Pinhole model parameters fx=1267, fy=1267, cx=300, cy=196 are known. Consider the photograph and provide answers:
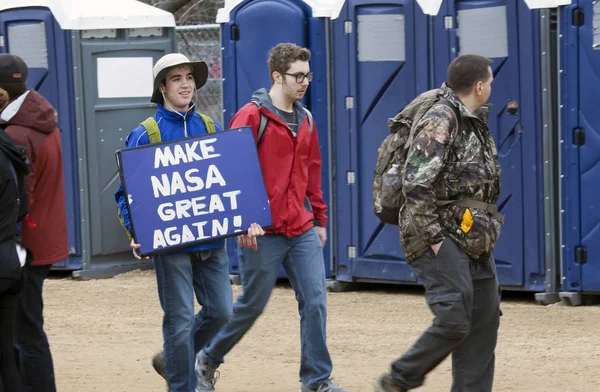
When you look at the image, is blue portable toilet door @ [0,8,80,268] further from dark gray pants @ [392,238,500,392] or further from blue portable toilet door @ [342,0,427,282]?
dark gray pants @ [392,238,500,392]

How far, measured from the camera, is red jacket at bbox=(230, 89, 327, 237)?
622 cm

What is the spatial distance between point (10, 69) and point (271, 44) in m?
4.34

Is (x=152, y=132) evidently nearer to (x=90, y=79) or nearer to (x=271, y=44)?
(x=271, y=44)

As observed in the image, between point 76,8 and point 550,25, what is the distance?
415 cm

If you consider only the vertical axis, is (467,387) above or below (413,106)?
below

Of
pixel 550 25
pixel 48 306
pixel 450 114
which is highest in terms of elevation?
pixel 550 25

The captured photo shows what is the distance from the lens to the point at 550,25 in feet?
28.2

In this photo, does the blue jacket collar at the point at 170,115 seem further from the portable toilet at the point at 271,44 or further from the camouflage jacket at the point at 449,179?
the portable toilet at the point at 271,44

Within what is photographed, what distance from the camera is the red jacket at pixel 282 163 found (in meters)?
6.22

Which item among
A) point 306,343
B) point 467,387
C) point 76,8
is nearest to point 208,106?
point 76,8

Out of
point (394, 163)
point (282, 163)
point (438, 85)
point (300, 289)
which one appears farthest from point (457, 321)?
point (438, 85)

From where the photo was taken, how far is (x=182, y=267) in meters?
5.78

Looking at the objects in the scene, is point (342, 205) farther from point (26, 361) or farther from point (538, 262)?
point (26, 361)

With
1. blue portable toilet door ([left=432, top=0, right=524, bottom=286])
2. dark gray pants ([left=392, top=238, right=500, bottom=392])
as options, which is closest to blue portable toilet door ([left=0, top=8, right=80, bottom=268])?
blue portable toilet door ([left=432, top=0, right=524, bottom=286])
